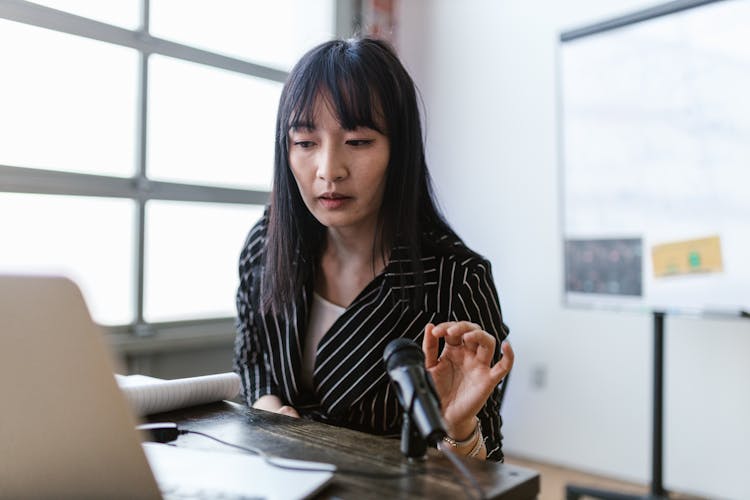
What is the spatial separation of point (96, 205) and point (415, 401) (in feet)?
6.66

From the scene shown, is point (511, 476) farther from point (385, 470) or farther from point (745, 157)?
point (745, 157)

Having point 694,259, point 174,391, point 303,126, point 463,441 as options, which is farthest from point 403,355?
point 694,259

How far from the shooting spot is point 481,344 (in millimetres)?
807

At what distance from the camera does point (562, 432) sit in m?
2.87

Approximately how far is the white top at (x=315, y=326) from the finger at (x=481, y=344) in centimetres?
43

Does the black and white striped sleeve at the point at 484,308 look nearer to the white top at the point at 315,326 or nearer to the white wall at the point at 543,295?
the white top at the point at 315,326

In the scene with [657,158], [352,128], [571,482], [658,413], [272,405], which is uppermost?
[657,158]

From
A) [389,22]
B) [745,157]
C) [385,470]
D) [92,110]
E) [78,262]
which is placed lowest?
[385,470]

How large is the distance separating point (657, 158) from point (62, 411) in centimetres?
227

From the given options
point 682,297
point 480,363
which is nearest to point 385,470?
point 480,363

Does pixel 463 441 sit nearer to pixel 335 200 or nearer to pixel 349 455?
pixel 349 455

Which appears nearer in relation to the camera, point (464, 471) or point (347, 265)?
point (464, 471)

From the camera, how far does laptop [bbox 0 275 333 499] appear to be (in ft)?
1.66

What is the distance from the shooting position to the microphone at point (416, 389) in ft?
2.06
